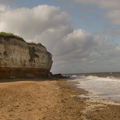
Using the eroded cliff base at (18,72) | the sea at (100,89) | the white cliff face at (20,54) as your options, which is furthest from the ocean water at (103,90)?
the white cliff face at (20,54)

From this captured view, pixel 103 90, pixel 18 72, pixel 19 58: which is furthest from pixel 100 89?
pixel 19 58

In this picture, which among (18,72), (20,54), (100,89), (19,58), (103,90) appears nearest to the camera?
(103,90)

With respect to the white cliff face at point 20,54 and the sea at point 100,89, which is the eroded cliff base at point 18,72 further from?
the sea at point 100,89

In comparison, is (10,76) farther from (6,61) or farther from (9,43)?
(9,43)

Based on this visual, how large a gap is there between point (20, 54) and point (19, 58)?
1.06m

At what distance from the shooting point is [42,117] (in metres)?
4.80

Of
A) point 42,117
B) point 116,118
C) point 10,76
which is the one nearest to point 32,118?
point 42,117

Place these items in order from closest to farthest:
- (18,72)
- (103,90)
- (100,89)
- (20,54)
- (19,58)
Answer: (103,90)
(100,89)
(18,72)
(19,58)
(20,54)

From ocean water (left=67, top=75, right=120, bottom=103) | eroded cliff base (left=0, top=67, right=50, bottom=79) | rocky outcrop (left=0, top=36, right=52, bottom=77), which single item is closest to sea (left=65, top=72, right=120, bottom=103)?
ocean water (left=67, top=75, right=120, bottom=103)

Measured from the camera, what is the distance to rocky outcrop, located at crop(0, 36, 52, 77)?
2402cm

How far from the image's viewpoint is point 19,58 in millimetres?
28125

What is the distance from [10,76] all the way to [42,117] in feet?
70.4

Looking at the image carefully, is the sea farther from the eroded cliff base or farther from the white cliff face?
the white cliff face

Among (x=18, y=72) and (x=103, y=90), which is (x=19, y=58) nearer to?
(x=18, y=72)
